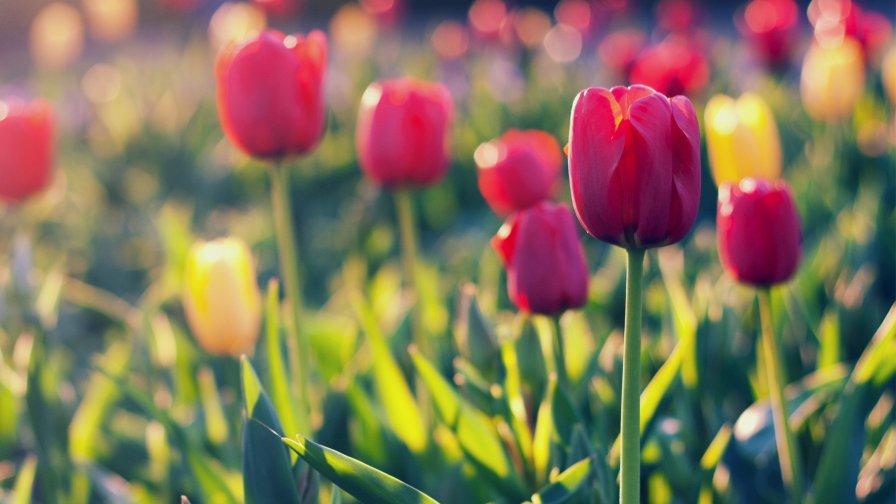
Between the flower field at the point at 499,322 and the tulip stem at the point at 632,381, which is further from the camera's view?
the flower field at the point at 499,322

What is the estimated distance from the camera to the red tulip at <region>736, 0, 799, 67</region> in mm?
3564

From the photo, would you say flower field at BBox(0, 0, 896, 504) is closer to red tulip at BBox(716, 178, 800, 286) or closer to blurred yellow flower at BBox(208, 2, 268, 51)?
red tulip at BBox(716, 178, 800, 286)

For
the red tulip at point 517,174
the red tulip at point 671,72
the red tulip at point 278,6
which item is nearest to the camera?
the red tulip at point 517,174

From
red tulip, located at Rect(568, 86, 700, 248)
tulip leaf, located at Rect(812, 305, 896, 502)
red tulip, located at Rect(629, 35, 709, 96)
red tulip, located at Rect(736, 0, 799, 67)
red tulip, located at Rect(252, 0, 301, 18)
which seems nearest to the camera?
red tulip, located at Rect(568, 86, 700, 248)

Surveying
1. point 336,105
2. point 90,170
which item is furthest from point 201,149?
point 336,105

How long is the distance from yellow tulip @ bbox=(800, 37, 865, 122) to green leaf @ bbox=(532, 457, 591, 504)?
6.60 ft

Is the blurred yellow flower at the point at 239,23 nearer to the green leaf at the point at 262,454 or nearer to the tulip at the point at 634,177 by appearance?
the green leaf at the point at 262,454

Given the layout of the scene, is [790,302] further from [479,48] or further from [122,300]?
[479,48]

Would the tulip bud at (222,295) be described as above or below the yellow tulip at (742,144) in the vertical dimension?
below

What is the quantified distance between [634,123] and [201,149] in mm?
3698

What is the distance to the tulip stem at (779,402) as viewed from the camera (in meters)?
1.29

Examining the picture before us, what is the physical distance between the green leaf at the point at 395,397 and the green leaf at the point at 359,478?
489mm

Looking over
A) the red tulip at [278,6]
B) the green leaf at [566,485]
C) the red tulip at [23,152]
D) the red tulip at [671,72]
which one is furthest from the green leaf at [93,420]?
the red tulip at [278,6]

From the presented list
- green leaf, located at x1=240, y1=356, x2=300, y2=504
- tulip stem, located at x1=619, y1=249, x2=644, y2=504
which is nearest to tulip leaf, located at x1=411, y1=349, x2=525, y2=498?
green leaf, located at x1=240, y1=356, x2=300, y2=504
